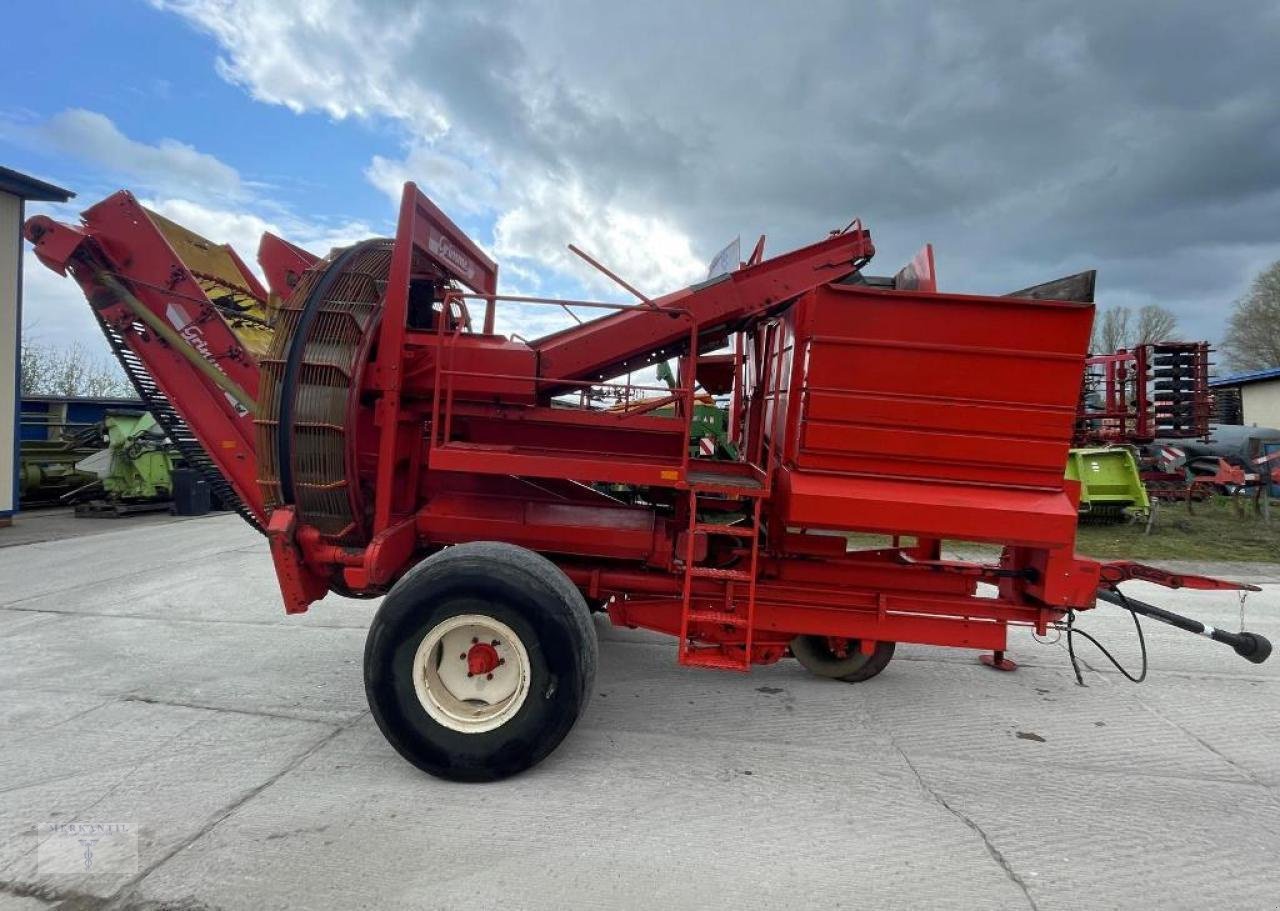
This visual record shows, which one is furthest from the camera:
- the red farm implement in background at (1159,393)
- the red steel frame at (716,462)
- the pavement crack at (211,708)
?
the red farm implement in background at (1159,393)

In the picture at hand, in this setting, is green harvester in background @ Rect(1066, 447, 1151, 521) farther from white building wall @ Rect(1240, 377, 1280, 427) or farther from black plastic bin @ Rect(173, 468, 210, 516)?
white building wall @ Rect(1240, 377, 1280, 427)

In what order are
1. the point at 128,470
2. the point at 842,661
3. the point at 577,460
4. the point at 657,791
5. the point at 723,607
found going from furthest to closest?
the point at 128,470 → the point at 842,661 → the point at 723,607 → the point at 577,460 → the point at 657,791

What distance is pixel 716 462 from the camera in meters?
4.72

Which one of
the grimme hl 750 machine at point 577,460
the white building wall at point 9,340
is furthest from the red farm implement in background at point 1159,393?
the white building wall at point 9,340

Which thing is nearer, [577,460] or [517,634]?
[517,634]

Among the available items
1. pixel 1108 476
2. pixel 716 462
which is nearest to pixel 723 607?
pixel 716 462

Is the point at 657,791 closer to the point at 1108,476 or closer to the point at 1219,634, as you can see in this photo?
the point at 1219,634

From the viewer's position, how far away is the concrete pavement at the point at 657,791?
265cm

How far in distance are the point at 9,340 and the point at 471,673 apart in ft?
41.6

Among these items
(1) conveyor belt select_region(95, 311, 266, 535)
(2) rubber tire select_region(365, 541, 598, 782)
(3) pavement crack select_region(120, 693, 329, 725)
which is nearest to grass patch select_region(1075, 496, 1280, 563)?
(2) rubber tire select_region(365, 541, 598, 782)

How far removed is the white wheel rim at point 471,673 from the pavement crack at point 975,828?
1.99 meters

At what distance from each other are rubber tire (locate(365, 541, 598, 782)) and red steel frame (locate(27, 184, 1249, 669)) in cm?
49

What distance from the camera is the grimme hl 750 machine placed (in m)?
3.45

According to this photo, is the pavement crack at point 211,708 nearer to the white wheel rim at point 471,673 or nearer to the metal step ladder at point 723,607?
the white wheel rim at point 471,673
